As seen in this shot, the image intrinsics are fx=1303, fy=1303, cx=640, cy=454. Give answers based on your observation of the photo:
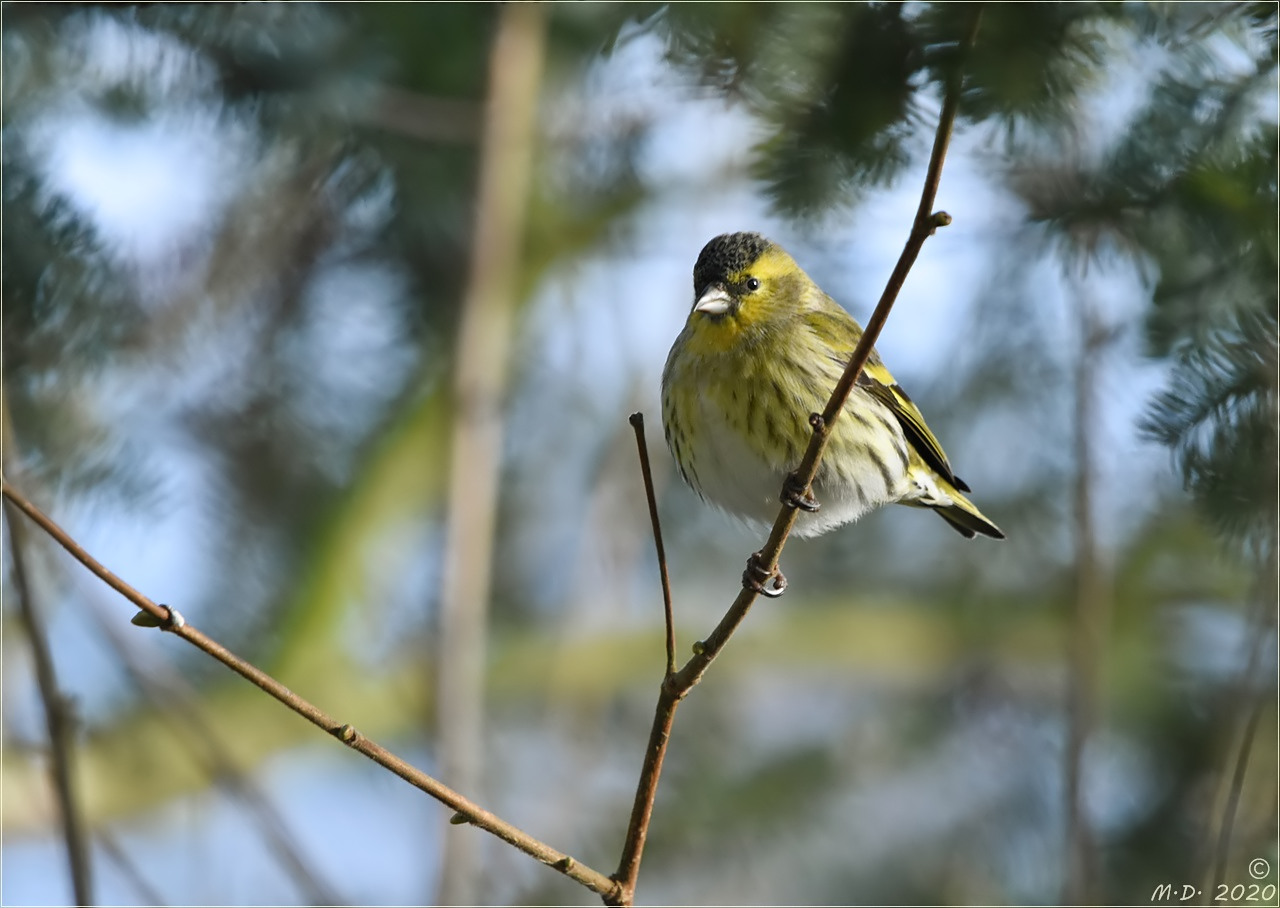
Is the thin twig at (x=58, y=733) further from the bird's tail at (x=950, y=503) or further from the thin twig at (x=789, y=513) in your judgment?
the bird's tail at (x=950, y=503)

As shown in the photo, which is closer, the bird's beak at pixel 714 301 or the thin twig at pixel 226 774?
the thin twig at pixel 226 774

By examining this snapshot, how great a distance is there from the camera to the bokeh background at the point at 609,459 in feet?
6.94

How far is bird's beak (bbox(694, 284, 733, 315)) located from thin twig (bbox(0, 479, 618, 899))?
1438 mm

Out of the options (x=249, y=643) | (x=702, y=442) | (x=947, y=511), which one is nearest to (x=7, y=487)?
(x=702, y=442)

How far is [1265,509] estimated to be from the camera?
2.12 m

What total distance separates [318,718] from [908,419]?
2010mm

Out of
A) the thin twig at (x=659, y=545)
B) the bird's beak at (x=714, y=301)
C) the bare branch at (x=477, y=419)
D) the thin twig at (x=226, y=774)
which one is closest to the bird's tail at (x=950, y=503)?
the bird's beak at (x=714, y=301)

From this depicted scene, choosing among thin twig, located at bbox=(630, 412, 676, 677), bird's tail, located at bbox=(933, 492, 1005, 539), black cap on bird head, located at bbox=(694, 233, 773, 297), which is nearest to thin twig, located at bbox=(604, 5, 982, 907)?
thin twig, located at bbox=(630, 412, 676, 677)

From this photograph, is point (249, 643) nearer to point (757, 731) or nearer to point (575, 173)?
point (575, 173)

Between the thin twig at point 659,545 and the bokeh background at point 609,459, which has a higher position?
the bokeh background at point 609,459

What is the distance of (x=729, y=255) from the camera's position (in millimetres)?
2885

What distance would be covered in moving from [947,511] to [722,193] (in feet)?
3.61

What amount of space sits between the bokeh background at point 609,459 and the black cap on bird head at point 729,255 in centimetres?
15

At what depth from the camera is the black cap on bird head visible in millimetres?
2883
